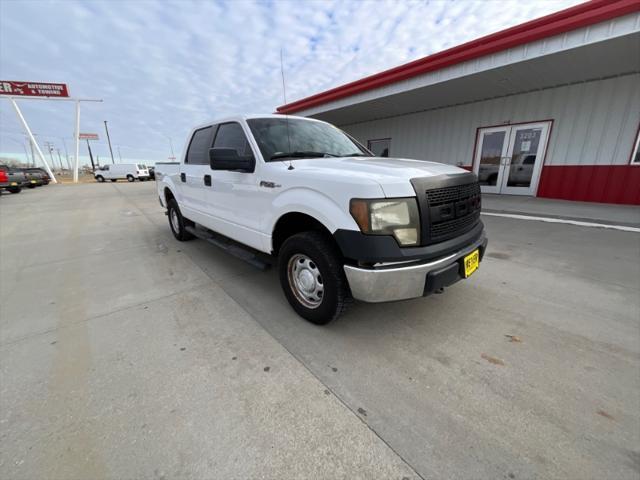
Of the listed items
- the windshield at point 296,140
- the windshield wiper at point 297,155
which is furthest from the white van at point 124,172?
the windshield wiper at point 297,155

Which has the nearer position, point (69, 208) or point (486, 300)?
point (486, 300)

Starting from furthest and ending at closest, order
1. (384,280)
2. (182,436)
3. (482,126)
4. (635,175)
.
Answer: (482,126) → (635,175) → (384,280) → (182,436)

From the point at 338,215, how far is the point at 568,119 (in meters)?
9.62

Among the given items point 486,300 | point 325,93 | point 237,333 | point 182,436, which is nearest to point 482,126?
point 325,93

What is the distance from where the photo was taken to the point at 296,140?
9.62 ft

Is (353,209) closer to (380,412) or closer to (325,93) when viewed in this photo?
(380,412)

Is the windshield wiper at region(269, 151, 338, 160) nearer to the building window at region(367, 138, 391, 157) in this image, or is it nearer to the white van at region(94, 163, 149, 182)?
the building window at region(367, 138, 391, 157)

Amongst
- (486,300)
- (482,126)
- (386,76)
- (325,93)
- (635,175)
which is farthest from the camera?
(325,93)

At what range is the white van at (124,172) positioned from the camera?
94.0ft

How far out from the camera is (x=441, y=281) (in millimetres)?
1960

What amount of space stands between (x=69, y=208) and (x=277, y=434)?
1237 cm

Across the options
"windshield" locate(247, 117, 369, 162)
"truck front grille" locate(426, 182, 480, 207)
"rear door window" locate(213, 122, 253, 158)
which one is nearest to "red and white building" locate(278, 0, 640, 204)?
"windshield" locate(247, 117, 369, 162)

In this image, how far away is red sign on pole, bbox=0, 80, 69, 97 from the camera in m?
22.7

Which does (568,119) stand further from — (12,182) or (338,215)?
(12,182)
